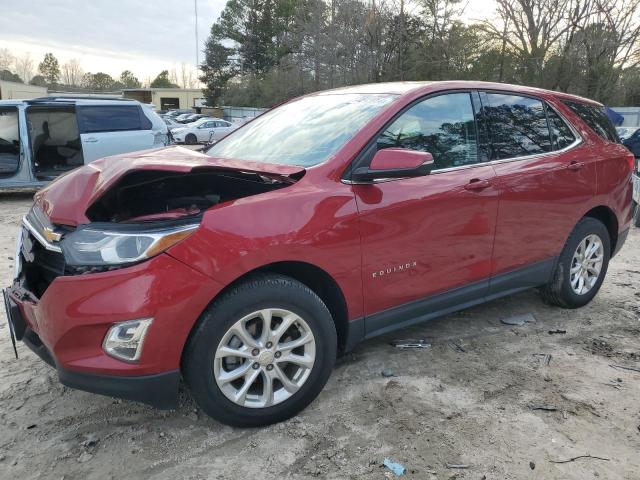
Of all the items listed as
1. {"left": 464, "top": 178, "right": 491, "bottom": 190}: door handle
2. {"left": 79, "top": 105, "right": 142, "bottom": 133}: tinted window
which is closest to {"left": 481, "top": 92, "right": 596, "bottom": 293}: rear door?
{"left": 464, "top": 178, "right": 491, "bottom": 190}: door handle

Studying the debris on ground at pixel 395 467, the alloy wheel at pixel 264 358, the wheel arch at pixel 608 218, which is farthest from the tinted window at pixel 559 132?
the debris on ground at pixel 395 467

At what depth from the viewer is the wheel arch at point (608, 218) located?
431 centimetres

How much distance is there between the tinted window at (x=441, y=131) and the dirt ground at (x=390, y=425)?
1.34 m

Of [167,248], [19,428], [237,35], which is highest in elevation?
[237,35]

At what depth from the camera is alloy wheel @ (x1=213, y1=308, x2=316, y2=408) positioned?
8.15 feet

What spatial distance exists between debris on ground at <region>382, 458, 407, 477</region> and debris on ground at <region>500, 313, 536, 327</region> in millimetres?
2064

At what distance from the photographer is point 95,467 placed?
240 cm

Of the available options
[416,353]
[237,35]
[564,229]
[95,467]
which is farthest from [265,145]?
[237,35]

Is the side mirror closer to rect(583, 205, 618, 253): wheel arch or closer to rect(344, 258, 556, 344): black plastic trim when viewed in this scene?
rect(344, 258, 556, 344): black plastic trim

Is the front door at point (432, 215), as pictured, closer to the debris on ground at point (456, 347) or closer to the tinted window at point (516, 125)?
the tinted window at point (516, 125)

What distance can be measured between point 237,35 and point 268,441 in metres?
64.1

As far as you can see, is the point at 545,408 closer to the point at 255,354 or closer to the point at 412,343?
the point at 412,343

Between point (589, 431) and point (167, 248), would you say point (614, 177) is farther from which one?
point (167, 248)

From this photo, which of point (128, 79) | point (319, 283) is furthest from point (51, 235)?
point (128, 79)
